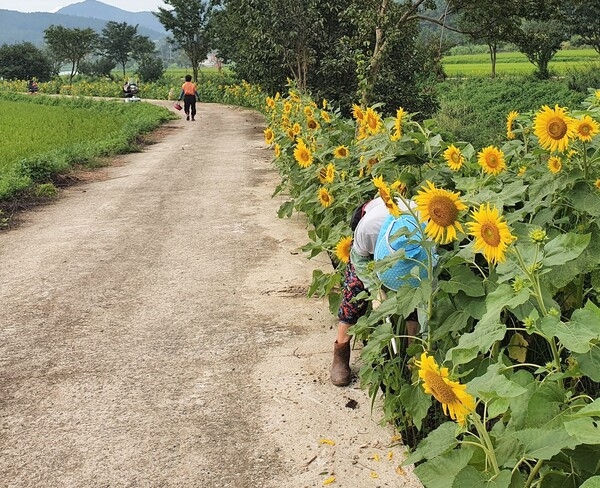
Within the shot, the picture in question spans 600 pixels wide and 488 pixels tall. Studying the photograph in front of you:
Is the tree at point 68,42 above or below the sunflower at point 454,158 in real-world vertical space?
above

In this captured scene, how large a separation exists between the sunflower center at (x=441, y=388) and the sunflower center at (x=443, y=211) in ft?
1.81

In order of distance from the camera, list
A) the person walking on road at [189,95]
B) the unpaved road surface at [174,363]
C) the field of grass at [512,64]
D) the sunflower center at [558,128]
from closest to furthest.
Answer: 1. the sunflower center at [558,128]
2. the unpaved road surface at [174,363]
3. the person walking on road at [189,95]
4. the field of grass at [512,64]

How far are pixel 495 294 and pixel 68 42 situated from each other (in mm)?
54018

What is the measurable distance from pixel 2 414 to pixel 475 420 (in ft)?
7.60

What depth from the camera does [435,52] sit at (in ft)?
61.2

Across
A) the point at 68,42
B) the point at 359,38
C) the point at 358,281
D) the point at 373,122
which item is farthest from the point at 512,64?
the point at 358,281

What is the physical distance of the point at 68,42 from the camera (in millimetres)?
50906

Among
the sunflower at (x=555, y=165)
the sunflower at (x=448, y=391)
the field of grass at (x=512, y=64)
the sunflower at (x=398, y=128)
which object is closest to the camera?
the sunflower at (x=448, y=391)

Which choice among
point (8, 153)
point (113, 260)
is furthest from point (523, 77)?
point (113, 260)

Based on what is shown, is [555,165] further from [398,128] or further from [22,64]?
[22,64]

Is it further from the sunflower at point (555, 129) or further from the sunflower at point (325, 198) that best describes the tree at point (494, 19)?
the sunflower at point (555, 129)

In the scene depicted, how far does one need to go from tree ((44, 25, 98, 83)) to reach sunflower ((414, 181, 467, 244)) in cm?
5138

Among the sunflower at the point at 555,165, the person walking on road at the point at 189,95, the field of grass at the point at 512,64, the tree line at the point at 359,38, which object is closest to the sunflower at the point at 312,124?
the sunflower at the point at 555,165

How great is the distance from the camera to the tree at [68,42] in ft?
164
